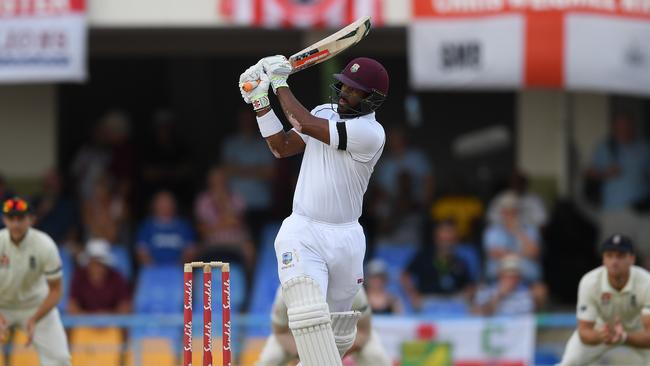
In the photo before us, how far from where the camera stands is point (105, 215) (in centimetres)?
1377

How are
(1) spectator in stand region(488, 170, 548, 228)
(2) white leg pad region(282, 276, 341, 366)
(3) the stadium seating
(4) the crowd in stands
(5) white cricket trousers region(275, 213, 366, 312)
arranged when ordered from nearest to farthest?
1. (2) white leg pad region(282, 276, 341, 366)
2. (5) white cricket trousers region(275, 213, 366, 312)
3. (4) the crowd in stands
4. (1) spectator in stand region(488, 170, 548, 228)
5. (3) the stadium seating

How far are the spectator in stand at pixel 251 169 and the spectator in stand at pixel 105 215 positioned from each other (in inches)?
44.9

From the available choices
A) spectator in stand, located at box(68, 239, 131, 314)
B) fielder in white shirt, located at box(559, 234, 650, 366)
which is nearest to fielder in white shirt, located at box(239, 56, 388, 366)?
Answer: fielder in white shirt, located at box(559, 234, 650, 366)

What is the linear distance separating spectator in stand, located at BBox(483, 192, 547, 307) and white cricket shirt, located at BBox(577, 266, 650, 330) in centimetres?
341

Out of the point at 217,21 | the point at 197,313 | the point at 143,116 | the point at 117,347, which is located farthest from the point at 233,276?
the point at 143,116

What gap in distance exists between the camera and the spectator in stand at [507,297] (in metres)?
12.5

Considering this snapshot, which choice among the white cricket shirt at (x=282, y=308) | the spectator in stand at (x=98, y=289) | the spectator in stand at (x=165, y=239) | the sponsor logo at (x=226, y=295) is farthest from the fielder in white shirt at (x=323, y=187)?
the spectator in stand at (x=165, y=239)

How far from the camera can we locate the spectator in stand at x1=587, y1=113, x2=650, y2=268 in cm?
1365

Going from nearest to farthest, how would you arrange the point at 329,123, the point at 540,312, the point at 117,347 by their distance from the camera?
the point at 329,123
the point at 117,347
the point at 540,312

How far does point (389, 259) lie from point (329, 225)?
6.16 m

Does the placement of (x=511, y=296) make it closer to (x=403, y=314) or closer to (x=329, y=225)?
(x=403, y=314)

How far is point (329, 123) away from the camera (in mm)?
7176

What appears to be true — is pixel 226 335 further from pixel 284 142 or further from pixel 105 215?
pixel 105 215

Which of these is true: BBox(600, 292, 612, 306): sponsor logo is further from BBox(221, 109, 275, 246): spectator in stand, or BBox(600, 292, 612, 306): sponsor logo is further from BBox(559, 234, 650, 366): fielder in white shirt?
BBox(221, 109, 275, 246): spectator in stand
